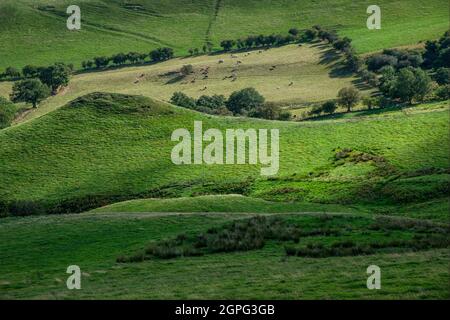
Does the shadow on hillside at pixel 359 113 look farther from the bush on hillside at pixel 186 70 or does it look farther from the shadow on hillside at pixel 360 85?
the bush on hillside at pixel 186 70

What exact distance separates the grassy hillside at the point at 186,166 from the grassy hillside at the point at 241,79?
49743 millimetres

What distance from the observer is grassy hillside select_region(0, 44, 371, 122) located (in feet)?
487

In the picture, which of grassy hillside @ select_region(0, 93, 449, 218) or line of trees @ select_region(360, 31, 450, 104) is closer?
grassy hillside @ select_region(0, 93, 449, 218)

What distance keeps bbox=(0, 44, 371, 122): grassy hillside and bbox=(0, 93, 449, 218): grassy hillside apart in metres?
49.7

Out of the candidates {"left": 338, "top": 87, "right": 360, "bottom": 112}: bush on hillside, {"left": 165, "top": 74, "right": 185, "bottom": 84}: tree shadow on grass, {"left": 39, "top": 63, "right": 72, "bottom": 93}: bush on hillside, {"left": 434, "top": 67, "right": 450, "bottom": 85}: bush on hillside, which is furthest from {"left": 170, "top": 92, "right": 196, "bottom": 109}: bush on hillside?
{"left": 434, "top": 67, "right": 450, "bottom": 85}: bush on hillside

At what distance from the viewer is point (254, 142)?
8350 centimetres

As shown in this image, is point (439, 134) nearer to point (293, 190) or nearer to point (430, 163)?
Answer: point (430, 163)

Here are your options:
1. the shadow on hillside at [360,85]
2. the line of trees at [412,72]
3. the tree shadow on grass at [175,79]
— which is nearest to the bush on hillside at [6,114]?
the tree shadow on grass at [175,79]

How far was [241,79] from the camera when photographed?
16462cm

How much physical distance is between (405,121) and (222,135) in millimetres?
25294

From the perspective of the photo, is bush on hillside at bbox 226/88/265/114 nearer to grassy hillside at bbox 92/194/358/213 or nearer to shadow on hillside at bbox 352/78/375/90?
shadow on hillside at bbox 352/78/375/90

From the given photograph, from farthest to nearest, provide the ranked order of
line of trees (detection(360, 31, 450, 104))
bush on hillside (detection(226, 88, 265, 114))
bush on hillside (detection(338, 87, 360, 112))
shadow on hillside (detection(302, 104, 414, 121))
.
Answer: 1. bush on hillside (detection(226, 88, 265, 114))
2. bush on hillside (detection(338, 87, 360, 112))
3. line of trees (detection(360, 31, 450, 104))
4. shadow on hillside (detection(302, 104, 414, 121))

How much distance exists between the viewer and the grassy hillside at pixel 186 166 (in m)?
65.0

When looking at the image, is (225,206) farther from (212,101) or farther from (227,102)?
(227,102)
